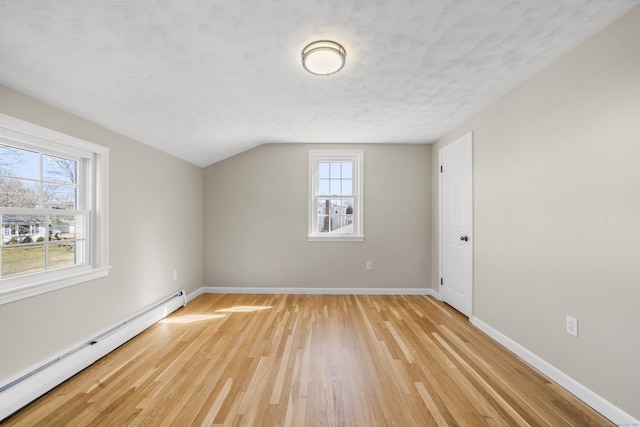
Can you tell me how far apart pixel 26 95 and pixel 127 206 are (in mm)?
1182

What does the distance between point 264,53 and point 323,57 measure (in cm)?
43

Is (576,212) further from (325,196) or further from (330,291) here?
(330,291)

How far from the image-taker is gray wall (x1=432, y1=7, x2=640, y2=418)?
1.53 m

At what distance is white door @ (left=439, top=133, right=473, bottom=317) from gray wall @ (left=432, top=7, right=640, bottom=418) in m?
0.41

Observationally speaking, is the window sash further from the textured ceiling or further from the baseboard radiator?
the textured ceiling

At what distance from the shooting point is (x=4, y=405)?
1582 mm

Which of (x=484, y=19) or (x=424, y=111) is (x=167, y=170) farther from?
(x=484, y=19)

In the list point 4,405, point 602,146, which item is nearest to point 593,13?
point 602,146

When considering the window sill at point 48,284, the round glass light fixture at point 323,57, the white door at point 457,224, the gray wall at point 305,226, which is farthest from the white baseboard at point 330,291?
the round glass light fixture at point 323,57

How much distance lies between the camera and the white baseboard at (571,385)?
1.53m

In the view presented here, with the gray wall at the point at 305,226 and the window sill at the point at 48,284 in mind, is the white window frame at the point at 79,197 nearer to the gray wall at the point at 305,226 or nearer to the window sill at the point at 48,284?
the window sill at the point at 48,284

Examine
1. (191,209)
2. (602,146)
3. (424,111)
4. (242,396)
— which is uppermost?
(424,111)

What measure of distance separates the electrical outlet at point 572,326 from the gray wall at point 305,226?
2298 millimetres

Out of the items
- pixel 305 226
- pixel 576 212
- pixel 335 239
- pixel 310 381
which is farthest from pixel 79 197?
pixel 576 212
